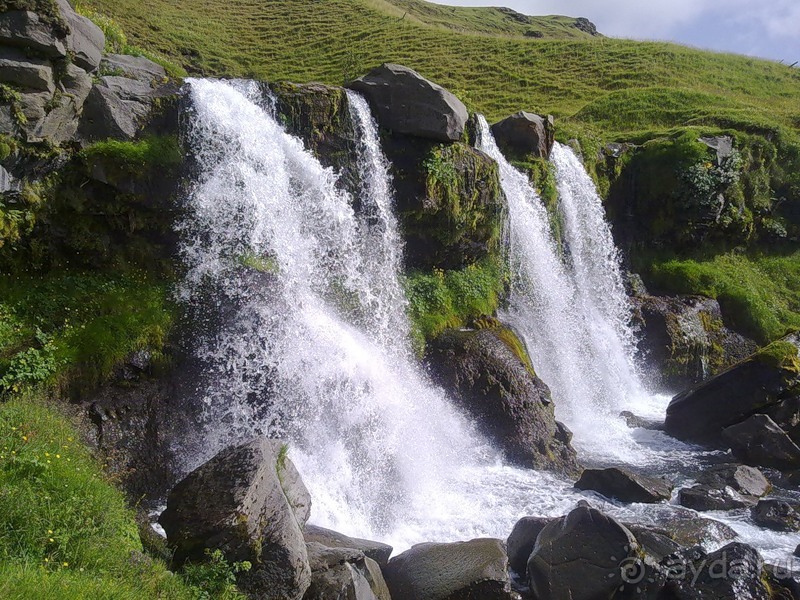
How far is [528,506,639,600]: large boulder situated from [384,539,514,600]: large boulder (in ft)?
1.53

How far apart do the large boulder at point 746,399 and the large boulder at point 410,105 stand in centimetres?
855

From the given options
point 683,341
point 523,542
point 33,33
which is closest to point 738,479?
point 523,542

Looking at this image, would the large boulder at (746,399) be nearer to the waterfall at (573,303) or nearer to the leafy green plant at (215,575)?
the waterfall at (573,303)

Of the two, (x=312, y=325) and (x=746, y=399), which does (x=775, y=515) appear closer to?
(x=746, y=399)

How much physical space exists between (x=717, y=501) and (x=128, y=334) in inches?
398

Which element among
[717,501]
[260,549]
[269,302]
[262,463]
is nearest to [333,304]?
[269,302]

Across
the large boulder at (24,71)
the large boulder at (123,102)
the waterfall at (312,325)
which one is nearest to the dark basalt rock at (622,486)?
the waterfall at (312,325)

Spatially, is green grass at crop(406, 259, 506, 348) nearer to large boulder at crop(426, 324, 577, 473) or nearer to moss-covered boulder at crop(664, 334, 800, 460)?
large boulder at crop(426, 324, 577, 473)

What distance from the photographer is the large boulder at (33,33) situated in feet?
32.4

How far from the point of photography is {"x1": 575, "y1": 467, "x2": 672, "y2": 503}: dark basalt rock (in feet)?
34.8

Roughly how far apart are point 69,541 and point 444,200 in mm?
11026

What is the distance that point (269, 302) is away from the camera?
11.1m

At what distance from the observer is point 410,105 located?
47.2ft

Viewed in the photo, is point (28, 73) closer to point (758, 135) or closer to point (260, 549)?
point (260, 549)
